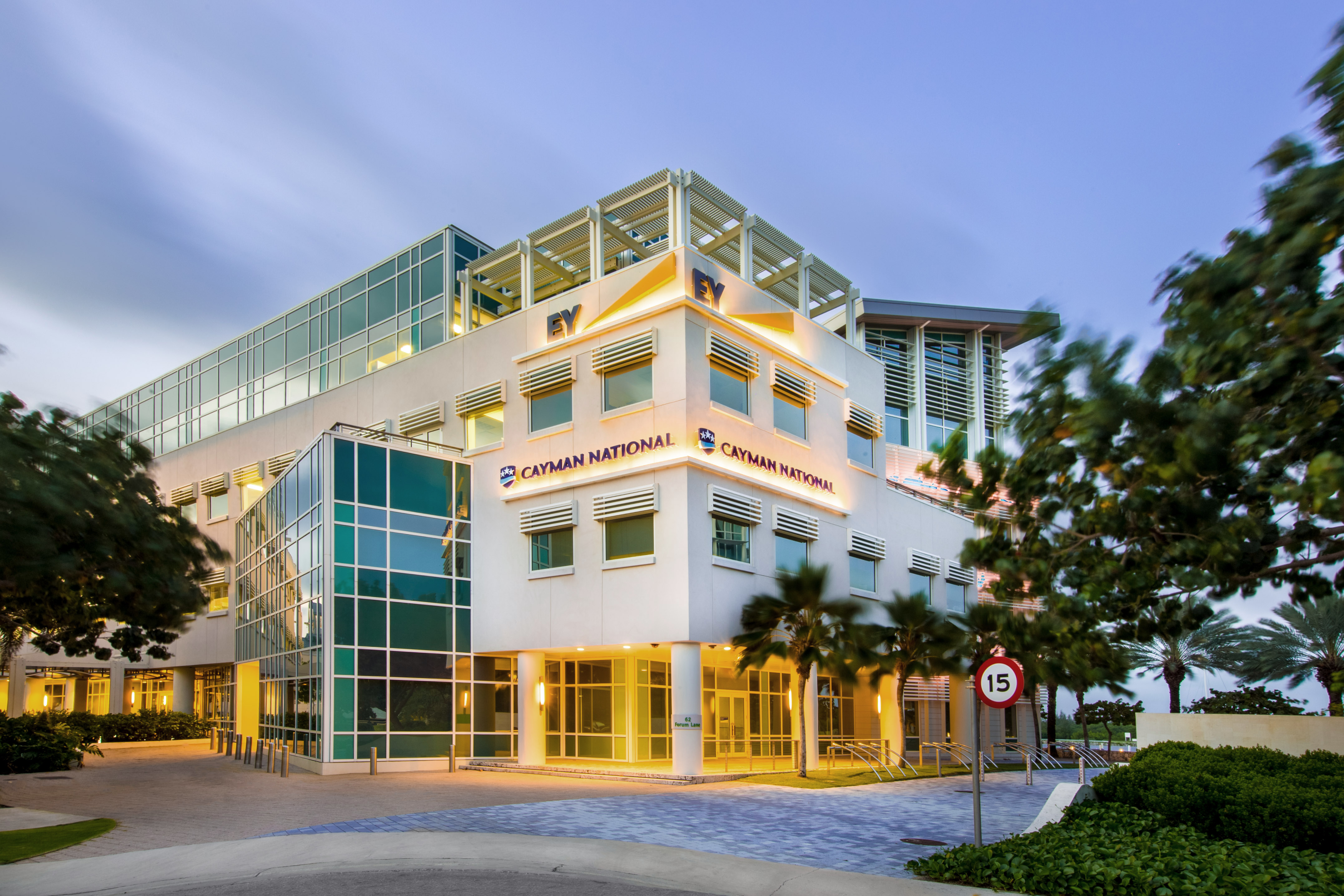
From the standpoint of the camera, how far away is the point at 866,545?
32.9 meters

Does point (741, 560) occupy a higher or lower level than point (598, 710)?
higher

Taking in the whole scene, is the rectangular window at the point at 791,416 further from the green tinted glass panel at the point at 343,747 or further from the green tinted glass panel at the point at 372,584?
the green tinted glass panel at the point at 343,747

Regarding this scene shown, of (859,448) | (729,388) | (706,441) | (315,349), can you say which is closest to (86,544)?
(706,441)

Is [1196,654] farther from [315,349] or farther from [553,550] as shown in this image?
[315,349]

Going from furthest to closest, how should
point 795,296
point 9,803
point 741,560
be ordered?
point 795,296, point 741,560, point 9,803

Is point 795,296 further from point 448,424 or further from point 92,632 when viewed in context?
point 92,632

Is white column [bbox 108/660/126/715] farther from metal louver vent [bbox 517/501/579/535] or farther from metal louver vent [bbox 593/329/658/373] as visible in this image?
metal louver vent [bbox 593/329/658/373]

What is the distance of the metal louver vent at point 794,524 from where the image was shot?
28469mm

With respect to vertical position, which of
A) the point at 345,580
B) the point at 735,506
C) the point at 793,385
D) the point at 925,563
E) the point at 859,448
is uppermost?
the point at 793,385

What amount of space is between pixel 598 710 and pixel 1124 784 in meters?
16.9

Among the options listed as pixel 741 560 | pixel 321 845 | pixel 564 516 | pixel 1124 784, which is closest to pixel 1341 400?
pixel 1124 784

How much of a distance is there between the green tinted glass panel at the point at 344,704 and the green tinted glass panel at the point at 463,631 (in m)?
3.60

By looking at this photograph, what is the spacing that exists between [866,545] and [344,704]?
17.0 metres

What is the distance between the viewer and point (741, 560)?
27.2 metres
